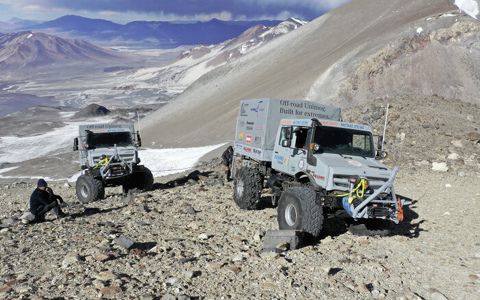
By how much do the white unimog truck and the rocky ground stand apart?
0.71 meters

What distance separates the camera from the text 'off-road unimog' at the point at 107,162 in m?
14.8

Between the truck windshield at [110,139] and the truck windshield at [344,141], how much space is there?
943 centimetres

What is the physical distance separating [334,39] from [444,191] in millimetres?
37972

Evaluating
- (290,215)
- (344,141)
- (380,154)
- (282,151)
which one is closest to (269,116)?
(282,151)

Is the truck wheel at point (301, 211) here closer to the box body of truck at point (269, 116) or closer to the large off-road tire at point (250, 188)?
the large off-road tire at point (250, 188)

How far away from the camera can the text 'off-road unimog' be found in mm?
14765

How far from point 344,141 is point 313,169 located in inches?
44.3

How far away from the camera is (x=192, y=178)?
1883 centimetres

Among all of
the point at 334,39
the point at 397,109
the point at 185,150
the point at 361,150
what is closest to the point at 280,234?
the point at 361,150

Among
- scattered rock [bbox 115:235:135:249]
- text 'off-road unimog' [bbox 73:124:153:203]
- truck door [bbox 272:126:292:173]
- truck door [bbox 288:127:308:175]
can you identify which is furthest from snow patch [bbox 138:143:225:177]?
scattered rock [bbox 115:235:135:249]

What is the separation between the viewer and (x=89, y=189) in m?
14.4

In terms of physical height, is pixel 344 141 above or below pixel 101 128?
above

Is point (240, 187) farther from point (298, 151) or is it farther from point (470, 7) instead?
point (470, 7)

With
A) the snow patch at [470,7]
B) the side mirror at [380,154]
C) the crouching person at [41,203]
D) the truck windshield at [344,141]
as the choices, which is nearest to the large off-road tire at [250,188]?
the truck windshield at [344,141]
